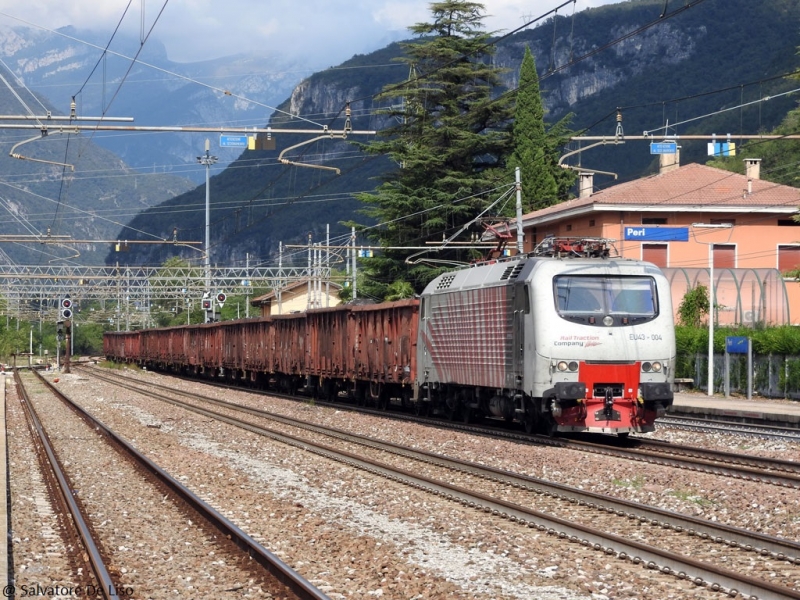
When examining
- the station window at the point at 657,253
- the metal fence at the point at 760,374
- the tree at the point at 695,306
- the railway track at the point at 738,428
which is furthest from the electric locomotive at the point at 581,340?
the station window at the point at 657,253

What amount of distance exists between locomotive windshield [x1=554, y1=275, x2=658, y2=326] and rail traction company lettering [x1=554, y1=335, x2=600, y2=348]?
260mm

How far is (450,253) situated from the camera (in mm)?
50312

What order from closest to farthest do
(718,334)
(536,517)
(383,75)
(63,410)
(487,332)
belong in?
(536,517)
(487,332)
(63,410)
(718,334)
(383,75)

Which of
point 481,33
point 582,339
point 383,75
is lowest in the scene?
point 582,339

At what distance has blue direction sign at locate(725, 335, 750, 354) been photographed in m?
32.3

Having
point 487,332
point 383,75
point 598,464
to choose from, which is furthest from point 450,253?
point 383,75

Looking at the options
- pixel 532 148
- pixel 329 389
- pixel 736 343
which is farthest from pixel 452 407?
pixel 532 148

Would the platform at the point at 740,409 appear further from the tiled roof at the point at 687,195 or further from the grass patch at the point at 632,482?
the tiled roof at the point at 687,195

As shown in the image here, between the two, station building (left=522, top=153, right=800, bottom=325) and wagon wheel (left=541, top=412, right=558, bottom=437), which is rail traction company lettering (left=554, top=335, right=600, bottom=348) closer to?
wagon wheel (left=541, top=412, right=558, bottom=437)

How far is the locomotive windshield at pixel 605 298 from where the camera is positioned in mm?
18266

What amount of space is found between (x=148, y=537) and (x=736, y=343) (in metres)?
24.6

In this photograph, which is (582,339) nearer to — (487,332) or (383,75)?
(487,332)

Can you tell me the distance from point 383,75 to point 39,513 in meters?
187

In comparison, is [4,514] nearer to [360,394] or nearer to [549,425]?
[549,425]
